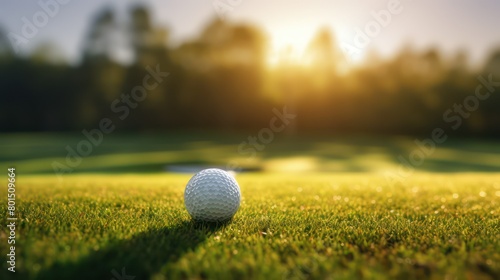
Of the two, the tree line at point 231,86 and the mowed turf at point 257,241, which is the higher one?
the tree line at point 231,86

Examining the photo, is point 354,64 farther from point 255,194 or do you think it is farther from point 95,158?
point 255,194

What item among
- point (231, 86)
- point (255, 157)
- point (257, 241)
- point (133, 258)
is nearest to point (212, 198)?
point (257, 241)

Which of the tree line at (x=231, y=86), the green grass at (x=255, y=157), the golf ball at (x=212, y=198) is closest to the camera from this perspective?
the golf ball at (x=212, y=198)

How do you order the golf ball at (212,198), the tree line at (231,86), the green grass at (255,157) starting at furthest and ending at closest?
the tree line at (231,86), the green grass at (255,157), the golf ball at (212,198)

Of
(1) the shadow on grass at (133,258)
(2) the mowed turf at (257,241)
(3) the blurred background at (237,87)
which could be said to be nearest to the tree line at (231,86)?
(3) the blurred background at (237,87)

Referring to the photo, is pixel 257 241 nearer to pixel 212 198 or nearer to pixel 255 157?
pixel 212 198

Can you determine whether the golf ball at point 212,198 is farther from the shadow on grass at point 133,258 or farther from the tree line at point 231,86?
the tree line at point 231,86
